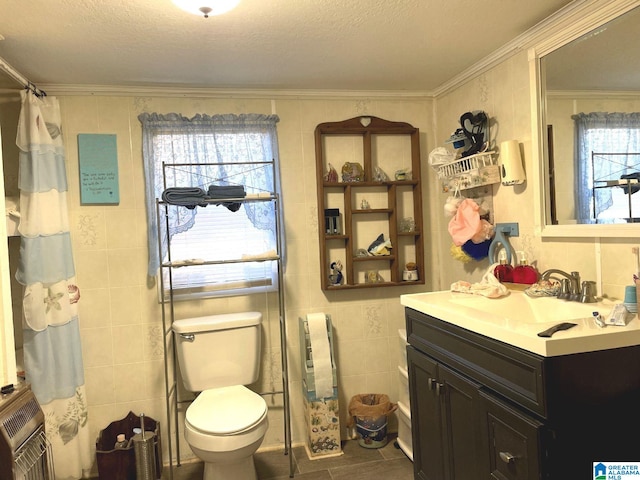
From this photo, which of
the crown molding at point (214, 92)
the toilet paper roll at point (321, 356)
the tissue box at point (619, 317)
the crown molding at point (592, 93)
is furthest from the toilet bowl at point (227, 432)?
the crown molding at point (592, 93)

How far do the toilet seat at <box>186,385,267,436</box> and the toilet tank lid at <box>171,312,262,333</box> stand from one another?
345 mm

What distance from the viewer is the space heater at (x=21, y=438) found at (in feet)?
5.05

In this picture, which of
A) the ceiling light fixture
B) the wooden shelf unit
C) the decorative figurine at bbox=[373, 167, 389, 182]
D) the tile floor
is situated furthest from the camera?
the decorative figurine at bbox=[373, 167, 389, 182]

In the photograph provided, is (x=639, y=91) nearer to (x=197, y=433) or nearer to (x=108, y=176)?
(x=197, y=433)

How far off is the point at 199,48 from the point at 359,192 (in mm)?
1300

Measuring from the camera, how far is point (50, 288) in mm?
2418

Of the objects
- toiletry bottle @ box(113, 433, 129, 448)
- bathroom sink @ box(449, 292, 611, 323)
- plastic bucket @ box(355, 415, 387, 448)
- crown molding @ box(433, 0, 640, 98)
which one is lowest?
plastic bucket @ box(355, 415, 387, 448)

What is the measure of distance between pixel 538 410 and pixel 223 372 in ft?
5.83

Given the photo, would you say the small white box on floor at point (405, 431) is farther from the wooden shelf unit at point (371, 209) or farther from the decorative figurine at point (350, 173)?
the decorative figurine at point (350, 173)

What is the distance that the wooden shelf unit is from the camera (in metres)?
2.94

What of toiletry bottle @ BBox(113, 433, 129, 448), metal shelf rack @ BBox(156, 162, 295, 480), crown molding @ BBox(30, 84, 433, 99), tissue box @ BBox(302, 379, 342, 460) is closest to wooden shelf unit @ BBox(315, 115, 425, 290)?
crown molding @ BBox(30, 84, 433, 99)

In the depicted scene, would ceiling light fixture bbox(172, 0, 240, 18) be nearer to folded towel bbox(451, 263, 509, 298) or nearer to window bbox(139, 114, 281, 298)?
window bbox(139, 114, 281, 298)

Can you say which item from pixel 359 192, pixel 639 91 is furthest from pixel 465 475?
pixel 359 192

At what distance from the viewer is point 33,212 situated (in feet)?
7.72
